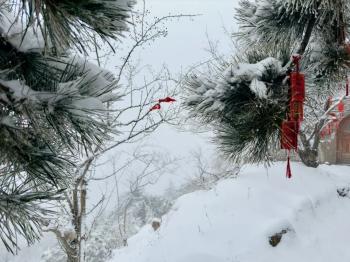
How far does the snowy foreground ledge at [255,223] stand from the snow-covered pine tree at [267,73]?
319cm

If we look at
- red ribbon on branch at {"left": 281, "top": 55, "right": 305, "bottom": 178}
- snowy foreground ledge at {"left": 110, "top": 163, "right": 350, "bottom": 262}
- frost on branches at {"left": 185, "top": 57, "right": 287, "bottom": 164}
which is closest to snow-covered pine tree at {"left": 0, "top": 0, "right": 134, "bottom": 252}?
frost on branches at {"left": 185, "top": 57, "right": 287, "bottom": 164}

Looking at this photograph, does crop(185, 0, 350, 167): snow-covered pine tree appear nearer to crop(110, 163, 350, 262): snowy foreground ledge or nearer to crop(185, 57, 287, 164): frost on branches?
crop(185, 57, 287, 164): frost on branches

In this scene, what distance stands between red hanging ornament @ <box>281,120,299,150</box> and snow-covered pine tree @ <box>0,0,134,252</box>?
676 millimetres

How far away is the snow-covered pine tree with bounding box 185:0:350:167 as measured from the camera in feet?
4.46

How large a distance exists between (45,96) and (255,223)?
171 inches

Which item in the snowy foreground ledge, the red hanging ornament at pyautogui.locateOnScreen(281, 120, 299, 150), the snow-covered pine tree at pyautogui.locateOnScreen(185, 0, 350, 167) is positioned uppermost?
the snow-covered pine tree at pyautogui.locateOnScreen(185, 0, 350, 167)

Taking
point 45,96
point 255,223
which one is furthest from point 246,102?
point 255,223

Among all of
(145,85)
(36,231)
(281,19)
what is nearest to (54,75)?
(36,231)

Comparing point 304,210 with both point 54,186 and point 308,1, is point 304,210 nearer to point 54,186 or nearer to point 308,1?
point 308,1

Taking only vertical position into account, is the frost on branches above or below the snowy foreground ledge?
above

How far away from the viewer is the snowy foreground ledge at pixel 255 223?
453 cm

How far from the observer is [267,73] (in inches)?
53.4

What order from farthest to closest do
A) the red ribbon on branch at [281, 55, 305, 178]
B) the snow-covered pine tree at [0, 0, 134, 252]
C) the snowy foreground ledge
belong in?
the snowy foreground ledge
the red ribbon on branch at [281, 55, 305, 178]
the snow-covered pine tree at [0, 0, 134, 252]

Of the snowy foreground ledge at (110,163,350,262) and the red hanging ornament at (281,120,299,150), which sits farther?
the snowy foreground ledge at (110,163,350,262)
